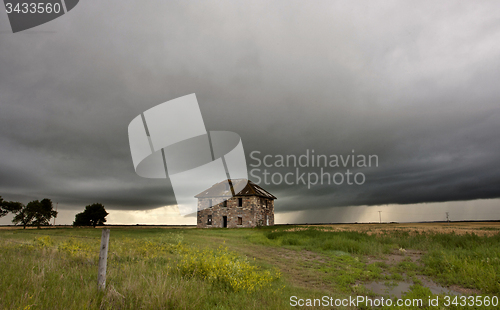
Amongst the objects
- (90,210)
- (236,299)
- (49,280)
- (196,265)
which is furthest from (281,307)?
(90,210)

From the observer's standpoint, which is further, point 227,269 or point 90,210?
point 90,210

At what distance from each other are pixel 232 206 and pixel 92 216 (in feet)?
101

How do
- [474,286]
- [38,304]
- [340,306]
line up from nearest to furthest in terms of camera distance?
Answer: 1. [38,304]
2. [340,306]
3. [474,286]

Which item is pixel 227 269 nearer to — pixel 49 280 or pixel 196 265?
pixel 196 265

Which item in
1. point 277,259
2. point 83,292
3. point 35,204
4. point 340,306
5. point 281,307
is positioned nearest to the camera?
point 83,292

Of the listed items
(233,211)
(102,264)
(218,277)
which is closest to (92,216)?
(233,211)

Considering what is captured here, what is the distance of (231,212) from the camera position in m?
43.6

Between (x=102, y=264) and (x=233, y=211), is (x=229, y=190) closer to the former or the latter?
(x=233, y=211)

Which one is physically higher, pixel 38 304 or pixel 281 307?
pixel 38 304

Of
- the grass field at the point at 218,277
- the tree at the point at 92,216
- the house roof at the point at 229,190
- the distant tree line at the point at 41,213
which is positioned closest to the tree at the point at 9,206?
the distant tree line at the point at 41,213

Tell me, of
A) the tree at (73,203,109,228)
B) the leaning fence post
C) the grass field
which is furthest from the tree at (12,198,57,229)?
the leaning fence post

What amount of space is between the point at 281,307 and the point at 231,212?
39.1 meters

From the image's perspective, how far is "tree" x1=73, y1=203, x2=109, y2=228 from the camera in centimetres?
5138

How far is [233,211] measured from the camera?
43.5 metres
